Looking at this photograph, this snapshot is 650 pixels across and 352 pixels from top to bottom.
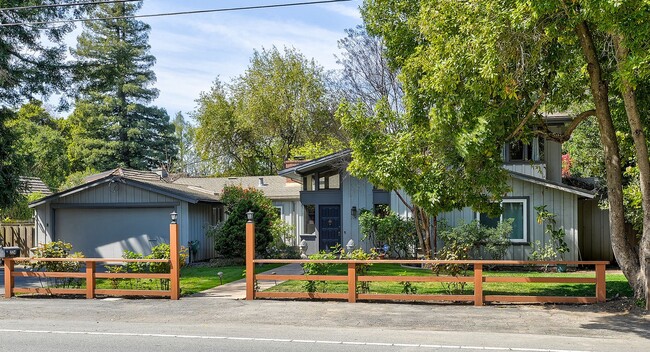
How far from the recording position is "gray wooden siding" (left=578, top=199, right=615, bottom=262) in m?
20.6

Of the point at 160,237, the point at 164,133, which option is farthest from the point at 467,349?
the point at 164,133

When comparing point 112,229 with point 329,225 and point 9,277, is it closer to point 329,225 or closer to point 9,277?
point 9,277

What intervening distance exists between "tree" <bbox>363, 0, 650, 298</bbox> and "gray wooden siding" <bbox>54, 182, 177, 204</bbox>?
11391 millimetres

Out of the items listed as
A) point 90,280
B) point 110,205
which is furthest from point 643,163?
point 110,205

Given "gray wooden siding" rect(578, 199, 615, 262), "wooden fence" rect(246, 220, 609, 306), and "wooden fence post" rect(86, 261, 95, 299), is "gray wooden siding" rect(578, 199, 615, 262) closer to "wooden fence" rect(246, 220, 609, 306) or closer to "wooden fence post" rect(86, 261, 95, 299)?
"wooden fence" rect(246, 220, 609, 306)

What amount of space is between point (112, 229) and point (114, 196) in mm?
1212

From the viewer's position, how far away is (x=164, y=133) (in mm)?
46938

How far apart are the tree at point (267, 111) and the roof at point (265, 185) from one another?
8500 mm

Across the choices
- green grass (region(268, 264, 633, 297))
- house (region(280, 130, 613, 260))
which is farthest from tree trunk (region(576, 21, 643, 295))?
house (region(280, 130, 613, 260))

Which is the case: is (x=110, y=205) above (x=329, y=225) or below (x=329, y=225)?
above

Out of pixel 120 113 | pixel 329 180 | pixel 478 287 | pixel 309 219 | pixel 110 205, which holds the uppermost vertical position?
pixel 120 113

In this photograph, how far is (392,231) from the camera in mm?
20094

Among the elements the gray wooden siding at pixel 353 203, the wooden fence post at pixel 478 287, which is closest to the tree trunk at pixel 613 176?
the wooden fence post at pixel 478 287

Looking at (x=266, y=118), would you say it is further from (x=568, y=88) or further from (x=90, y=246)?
(x=568, y=88)
